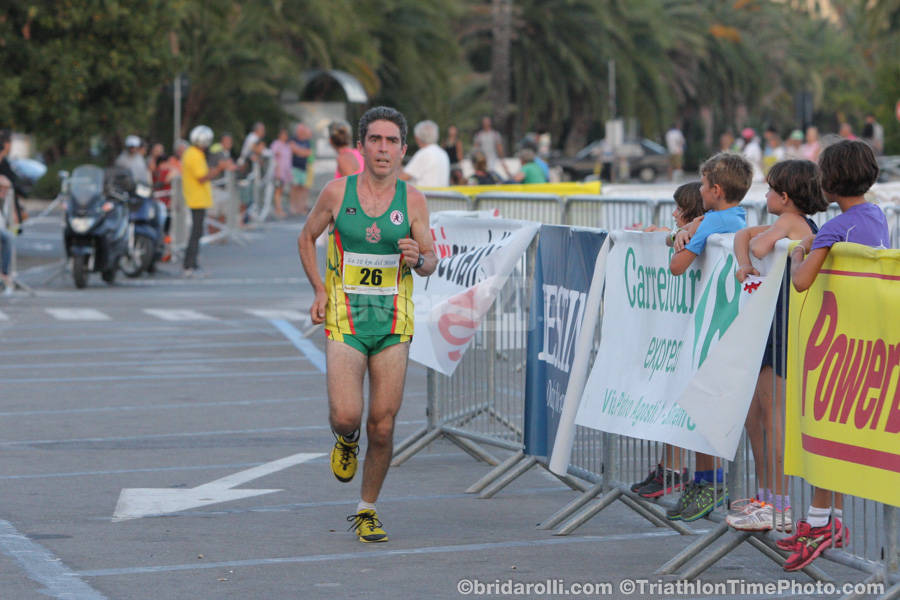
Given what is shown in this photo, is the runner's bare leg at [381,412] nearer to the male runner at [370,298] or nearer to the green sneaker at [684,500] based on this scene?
the male runner at [370,298]

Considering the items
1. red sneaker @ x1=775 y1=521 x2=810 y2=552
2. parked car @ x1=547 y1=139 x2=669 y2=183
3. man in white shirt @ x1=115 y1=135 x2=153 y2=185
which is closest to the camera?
red sneaker @ x1=775 y1=521 x2=810 y2=552

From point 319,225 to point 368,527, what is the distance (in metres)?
1.33

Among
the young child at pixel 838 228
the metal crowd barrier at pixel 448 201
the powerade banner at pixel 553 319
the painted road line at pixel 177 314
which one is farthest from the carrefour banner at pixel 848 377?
the painted road line at pixel 177 314

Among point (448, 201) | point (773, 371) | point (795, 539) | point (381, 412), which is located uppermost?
point (448, 201)

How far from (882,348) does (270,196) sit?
3011 cm

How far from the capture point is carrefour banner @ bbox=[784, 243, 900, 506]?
5.44 m

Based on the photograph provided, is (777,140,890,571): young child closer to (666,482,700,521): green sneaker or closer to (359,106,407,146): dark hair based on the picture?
(666,482,700,521): green sneaker

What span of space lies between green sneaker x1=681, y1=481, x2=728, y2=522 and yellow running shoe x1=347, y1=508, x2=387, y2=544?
53.0 inches

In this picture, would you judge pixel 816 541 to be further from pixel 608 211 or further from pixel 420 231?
pixel 608 211

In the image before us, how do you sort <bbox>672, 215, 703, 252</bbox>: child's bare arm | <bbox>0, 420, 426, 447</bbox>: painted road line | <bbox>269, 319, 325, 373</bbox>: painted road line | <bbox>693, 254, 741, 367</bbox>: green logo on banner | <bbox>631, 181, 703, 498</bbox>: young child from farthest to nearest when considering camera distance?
<bbox>269, 319, 325, 373</bbox>: painted road line → <bbox>0, 420, 426, 447</bbox>: painted road line → <bbox>631, 181, 703, 498</bbox>: young child → <bbox>672, 215, 703, 252</bbox>: child's bare arm → <bbox>693, 254, 741, 367</bbox>: green logo on banner

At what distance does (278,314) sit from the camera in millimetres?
18156

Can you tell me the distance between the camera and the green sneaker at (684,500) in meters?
6.79

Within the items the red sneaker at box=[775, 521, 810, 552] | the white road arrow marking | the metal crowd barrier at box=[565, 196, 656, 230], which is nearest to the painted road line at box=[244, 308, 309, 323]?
the metal crowd barrier at box=[565, 196, 656, 230]

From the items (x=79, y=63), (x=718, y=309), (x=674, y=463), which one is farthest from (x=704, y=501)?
(x=79, y=63)
